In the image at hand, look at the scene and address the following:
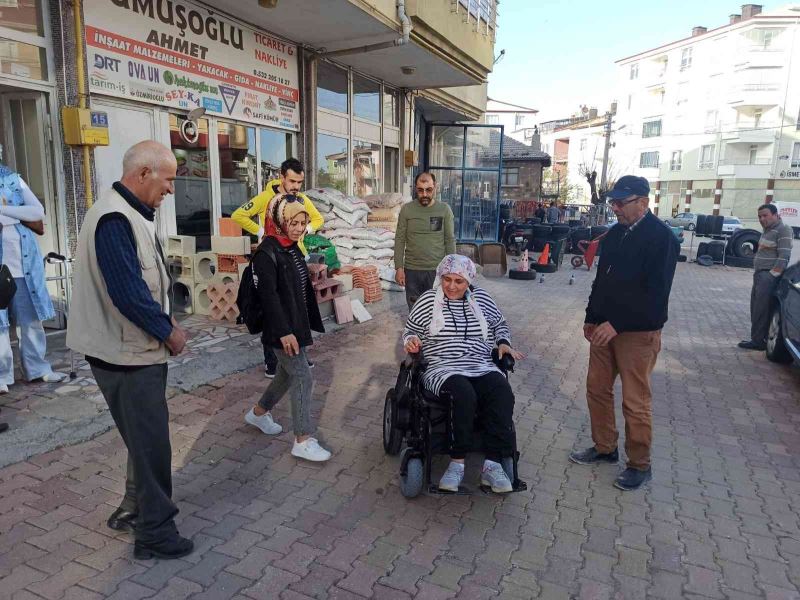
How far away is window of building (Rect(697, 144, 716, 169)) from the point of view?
4597 cm

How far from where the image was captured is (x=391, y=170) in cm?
1387

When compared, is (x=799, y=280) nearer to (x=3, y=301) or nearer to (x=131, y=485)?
(x=131, y=485)

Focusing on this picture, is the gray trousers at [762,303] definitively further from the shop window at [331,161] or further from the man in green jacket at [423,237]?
the shop window at [331,161]

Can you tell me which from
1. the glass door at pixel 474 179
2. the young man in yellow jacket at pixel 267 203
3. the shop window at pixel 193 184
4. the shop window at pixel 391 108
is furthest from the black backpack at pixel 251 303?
the glass door at pixel 474 179

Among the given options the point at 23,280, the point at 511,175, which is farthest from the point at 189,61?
the point at 511,175

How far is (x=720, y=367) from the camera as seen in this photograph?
654 cm

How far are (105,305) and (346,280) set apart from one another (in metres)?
5.69

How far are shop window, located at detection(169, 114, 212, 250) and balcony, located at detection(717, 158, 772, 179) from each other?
4702 centimetres

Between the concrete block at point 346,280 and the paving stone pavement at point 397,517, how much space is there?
2936 mm

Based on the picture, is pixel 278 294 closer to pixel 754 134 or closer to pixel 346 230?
pixel 346 230

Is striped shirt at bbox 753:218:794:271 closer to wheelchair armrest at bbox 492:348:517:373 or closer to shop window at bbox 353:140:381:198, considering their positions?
wheelchair armrest at bbox 492:348:517:373

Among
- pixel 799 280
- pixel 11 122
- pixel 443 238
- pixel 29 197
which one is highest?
pixel 11 122

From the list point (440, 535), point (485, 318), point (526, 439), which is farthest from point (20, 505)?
point (526, 439)

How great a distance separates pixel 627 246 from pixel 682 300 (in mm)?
8806
